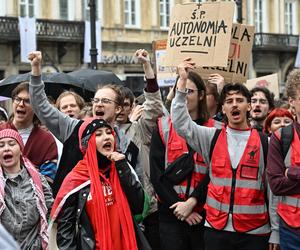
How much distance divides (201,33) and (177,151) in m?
1.57

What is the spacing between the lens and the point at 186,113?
548 cm

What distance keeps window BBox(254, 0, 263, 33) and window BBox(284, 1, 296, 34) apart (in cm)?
188

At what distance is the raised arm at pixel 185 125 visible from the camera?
5461mm

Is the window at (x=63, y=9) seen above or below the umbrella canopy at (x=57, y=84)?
above

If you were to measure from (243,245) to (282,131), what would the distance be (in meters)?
0.85

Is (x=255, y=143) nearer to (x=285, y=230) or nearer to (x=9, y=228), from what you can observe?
(x=285, y=230)

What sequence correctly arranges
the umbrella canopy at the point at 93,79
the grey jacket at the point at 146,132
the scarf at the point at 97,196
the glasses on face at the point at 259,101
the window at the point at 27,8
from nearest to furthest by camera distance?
the scarf at the point at 97,196 → the grey jacket at the point at 146,132 → the glasses on face at the point at 259,101 → the umbrella canopy at the point at 93,79 → the window at the point at 27,8

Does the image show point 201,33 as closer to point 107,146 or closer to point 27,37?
point 107,146

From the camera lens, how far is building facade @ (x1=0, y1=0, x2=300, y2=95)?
30.5 m

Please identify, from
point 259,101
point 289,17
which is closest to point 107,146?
point 259,101

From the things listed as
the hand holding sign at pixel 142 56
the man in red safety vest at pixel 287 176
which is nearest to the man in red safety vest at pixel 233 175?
the man in red safety vest at pixel 287 176

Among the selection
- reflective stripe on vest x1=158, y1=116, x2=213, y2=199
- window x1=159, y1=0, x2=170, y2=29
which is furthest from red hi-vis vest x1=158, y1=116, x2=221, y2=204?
window x1=159, y1=0, x2=170, y2=29

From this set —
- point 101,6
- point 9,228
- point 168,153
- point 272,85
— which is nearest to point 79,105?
point 168,153

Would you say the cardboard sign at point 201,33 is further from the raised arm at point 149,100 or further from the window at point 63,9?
the window at point 63,9
